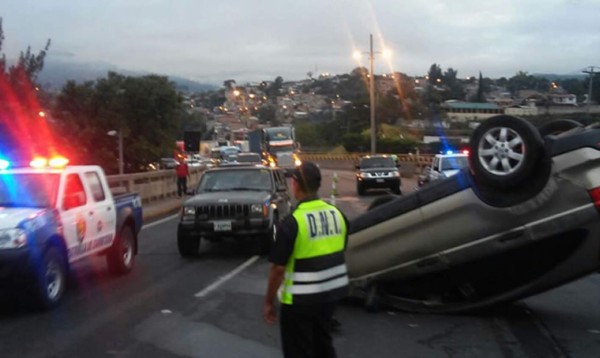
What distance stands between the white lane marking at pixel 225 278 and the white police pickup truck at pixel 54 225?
1.66 m

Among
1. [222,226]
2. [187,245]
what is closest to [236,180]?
[222,226]

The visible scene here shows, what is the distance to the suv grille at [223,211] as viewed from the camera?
13531mm

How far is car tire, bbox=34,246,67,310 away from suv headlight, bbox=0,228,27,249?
35cm

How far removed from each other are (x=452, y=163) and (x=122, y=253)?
52.4 feet

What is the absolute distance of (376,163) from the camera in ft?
111

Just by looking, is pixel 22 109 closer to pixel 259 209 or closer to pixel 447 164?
pixel 259 209

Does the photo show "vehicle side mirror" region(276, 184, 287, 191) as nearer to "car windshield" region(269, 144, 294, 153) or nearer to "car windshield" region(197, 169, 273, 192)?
"car windshield" region(197, 169, 273, 192)

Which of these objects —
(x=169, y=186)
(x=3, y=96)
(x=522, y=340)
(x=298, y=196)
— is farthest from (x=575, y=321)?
(x=169, y=186)

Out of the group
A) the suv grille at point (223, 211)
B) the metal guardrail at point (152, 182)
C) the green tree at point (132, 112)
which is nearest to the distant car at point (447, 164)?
the metal guardrail at point (152, 182)

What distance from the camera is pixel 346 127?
330 ft

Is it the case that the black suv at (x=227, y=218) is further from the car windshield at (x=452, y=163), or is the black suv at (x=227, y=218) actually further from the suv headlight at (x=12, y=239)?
the car windshield at (x=452, y=163)

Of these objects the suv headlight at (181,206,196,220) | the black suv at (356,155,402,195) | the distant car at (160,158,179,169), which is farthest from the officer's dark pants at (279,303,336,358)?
the distant car at (160,158,179,169)

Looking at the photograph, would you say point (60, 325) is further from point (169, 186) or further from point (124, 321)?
point (169, 186)

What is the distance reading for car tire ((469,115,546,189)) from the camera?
25.5 ft
